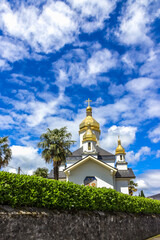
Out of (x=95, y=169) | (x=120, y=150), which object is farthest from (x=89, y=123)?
(x=95, y=169)

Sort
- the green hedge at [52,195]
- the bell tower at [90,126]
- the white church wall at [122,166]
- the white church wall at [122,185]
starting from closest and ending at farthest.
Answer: the green hedge at [52,195]
the white church wall at [122,185]
the white church wall at [122,166]
the bell tower at [90,126]

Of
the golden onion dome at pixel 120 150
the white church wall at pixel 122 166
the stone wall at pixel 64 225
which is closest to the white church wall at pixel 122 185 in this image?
the white church wall at pixel 122 166

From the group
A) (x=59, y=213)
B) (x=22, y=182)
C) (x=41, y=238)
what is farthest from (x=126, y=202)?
(x=22, y=182)

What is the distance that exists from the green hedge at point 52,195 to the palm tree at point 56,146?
562 inches

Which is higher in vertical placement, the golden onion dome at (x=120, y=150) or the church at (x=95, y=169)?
the golden onion dome at (x=120, y=150)

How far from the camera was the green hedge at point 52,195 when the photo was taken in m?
6.69

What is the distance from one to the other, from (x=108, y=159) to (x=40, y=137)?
12383 mm

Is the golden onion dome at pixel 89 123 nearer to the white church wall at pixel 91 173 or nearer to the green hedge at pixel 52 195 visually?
the white church wall at pixel 91 173

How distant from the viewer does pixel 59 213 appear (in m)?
7.93

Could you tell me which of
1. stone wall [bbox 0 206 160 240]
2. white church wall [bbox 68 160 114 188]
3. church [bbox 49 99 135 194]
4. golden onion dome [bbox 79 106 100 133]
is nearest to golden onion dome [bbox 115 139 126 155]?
church [bbox 49 99 135 194]

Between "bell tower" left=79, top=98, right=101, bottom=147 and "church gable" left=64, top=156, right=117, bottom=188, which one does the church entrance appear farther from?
"bell tower" left=79, top=98, right=101, bottom=147

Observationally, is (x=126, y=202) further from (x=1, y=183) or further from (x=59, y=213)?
(x=1, y=183)

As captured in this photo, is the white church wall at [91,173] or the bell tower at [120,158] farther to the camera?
the bell tower at [120,158]

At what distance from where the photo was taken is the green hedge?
6.69m
